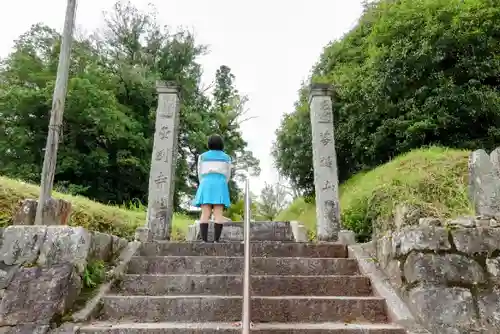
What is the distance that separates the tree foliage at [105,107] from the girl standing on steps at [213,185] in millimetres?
8718

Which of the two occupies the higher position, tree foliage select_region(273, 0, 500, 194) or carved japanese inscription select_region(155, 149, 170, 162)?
tree foliage select_region(273, 0, 500, 194)

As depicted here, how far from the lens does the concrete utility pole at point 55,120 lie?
3179mm

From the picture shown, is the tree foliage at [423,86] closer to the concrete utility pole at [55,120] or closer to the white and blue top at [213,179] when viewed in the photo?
the white and blue top at [213,179]

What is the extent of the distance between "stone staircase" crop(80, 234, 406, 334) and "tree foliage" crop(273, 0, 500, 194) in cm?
606

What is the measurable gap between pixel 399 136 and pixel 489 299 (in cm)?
720

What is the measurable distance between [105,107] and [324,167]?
9570mm

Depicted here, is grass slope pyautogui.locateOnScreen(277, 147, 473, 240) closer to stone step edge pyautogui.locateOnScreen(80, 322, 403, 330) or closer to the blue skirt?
the blue skirt

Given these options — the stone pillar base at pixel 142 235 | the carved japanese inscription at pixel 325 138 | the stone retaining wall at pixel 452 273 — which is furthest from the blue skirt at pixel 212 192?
the stone retaining wall at pixel 452 273

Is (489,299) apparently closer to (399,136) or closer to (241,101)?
(399,136)

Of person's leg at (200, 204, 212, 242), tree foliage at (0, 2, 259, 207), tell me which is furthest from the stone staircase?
tree foliage at (0, 2, 259, 207)

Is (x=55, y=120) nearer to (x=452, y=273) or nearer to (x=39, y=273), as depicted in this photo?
(x=39, y=273)

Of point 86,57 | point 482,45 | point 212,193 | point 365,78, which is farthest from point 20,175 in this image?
point 482,45

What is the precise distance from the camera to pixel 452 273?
9.59 feet

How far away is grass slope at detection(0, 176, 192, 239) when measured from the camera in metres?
4.94
